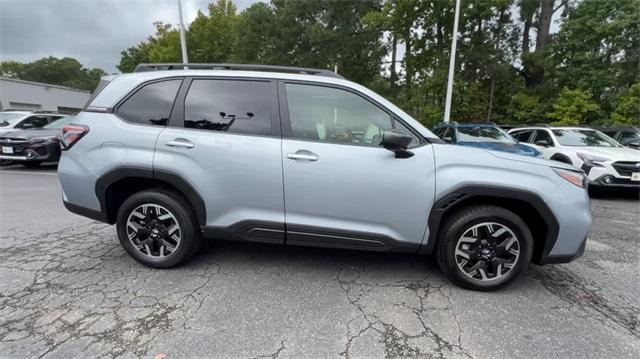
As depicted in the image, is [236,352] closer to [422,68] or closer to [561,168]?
[561,168]

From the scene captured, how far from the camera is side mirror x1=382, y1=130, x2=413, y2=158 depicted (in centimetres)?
253

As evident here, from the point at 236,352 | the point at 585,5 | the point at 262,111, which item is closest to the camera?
the point at 236,352

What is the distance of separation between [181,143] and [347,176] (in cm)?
149

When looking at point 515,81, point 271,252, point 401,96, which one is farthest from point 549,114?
point 271,252

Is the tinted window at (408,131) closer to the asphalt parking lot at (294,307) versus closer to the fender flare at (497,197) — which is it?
the fender flare at (497,197)

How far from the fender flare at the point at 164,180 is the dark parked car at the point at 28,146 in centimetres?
790

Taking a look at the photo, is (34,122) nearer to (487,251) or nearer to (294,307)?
(294,307)

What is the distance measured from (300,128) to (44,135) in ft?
31.5

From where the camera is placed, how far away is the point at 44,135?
29.1 feet

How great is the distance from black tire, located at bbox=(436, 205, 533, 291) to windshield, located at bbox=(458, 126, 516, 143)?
5276mm

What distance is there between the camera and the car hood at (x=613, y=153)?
6.27 m

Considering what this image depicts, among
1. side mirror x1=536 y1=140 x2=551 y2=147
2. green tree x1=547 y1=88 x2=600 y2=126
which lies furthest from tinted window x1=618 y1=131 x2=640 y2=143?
green tree x1=547 y1=88 x2=600 y2=126

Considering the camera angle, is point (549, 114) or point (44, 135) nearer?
point (44, 135)

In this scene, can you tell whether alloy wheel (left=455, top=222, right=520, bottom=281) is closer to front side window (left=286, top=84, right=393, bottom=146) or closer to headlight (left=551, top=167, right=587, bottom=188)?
headlight (left=551, top=167, right=587, bottom=188)
